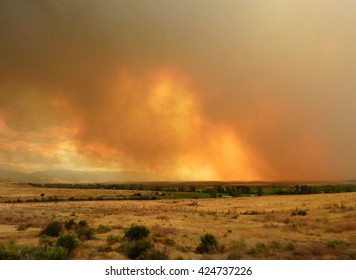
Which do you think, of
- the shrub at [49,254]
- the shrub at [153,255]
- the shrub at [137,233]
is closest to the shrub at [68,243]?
the shrub at [49,254]

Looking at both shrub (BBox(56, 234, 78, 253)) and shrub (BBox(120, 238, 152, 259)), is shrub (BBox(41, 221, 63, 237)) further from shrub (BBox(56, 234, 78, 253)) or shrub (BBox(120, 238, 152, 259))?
shrub (BBox(120, 238, 152, 259))

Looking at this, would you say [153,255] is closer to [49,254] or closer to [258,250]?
[49,254]

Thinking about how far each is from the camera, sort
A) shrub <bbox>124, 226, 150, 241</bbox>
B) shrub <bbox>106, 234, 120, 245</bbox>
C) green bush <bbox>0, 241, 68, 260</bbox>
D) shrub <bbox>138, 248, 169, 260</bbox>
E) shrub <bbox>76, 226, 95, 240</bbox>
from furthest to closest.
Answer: shrub <bbox>76, 226, 95, 240</bbox>
shrub <bbox>106, 234, 120, 245</bbox>
shrub <bbox>124, 226, 150, 241</bbox>
shrub <bbox>138, 248, 169, 260</bbox>
green bush <bbox>0, 241, 68, 260</bbox>

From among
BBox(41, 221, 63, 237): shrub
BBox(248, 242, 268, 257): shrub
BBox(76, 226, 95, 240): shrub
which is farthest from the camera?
BBox(41, 221, 63, 237): shrub

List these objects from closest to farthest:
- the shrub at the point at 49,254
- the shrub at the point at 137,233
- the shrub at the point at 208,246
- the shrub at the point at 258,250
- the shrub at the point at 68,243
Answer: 1. the shrub at the point at 49,254
2. the shrub at the point at 258,250
3. the shrub at the point at 68,243
4. the shrub at the point at 208,246
5. the shrub at the point at 137,233

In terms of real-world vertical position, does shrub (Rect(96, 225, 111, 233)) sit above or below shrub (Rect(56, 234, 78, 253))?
below

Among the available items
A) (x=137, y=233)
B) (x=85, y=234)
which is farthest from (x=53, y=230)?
(x=137, y=233)

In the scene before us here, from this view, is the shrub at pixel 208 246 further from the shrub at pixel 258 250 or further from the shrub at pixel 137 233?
the shrub at pixel 137 233

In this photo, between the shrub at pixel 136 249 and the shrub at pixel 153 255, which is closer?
the shrub at pixel 153 255

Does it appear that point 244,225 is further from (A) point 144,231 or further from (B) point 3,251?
(B) point 3,251

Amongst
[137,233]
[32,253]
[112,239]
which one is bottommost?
[112,239]

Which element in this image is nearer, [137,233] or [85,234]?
[137,233]

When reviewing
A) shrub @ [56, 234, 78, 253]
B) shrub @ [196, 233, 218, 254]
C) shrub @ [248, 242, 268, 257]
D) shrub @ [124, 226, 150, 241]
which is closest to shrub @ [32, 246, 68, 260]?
shrub @ [56, 234, 78, 253]
